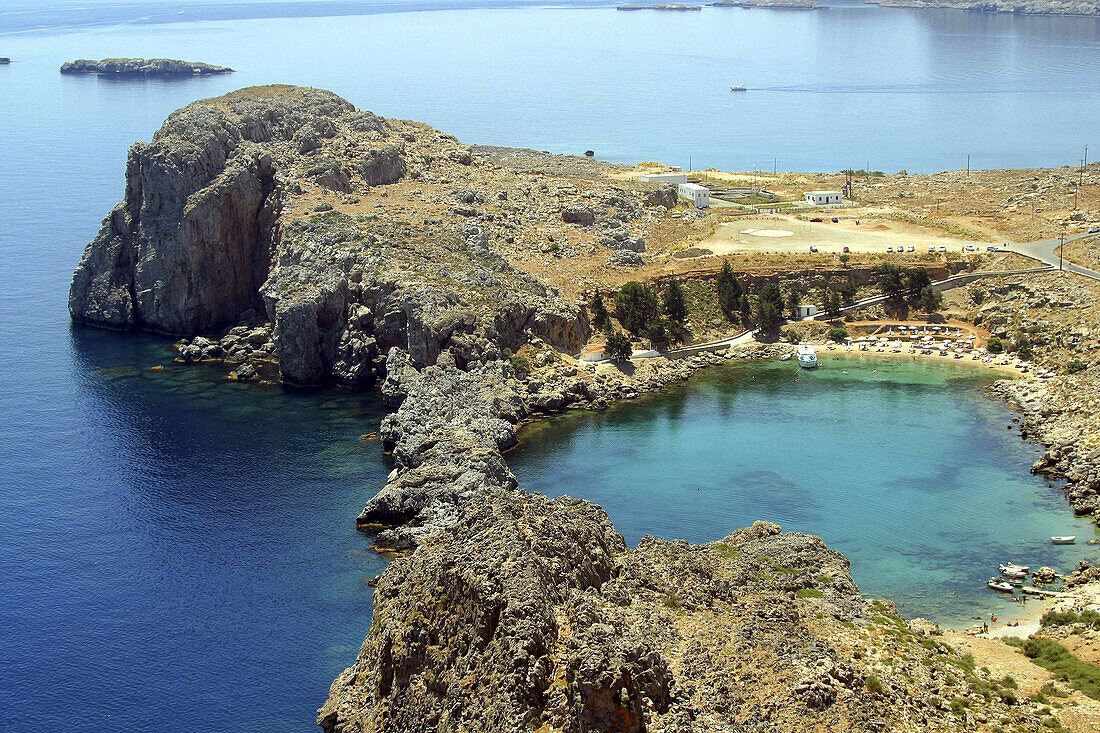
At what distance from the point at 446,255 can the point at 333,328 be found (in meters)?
13.2

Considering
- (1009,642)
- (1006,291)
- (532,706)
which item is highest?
(1006,291)

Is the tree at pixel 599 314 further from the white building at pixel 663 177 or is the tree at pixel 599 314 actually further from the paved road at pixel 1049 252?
the paved road at pixel 1049 252

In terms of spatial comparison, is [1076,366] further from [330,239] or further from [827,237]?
[330,239]


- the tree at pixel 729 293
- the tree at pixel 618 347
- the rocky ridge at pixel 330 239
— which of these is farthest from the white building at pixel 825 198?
the tree at pixel 618 347

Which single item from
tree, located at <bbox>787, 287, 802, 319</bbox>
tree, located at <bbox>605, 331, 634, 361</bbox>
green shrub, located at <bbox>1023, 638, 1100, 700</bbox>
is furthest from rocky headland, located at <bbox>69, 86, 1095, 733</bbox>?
tree, located at <bbox>787, 287, 802, 319</bbox>

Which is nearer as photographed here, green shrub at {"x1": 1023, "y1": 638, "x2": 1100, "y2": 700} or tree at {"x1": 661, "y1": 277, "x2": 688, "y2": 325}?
green shrub at {"x1": 1023, "y1": 638, "x2": 1100, "y2": 700}

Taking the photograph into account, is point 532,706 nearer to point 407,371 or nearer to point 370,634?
point 370,634

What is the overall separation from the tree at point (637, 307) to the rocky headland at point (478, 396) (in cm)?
407

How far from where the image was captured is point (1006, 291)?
108 metres

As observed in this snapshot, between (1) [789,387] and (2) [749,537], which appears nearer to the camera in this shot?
(2) [749,537]

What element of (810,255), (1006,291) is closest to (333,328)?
(810,255)

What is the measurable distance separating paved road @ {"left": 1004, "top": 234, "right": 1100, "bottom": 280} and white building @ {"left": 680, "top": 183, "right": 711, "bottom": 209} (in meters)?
37.4

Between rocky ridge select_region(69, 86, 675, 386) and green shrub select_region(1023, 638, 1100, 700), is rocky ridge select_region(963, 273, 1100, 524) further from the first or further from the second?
rocky ridge select_region(69, 86, 675, 386)

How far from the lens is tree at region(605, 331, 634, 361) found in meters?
98.8
